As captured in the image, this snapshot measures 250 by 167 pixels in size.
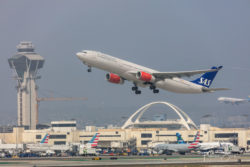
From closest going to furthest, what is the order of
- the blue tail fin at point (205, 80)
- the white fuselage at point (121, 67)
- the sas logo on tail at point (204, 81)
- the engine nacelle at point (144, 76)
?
the white fuselage at point (121, 67)
the engine nacelle at point (144, 76)
the blue tail fin at point (205, 80)
the sas logo on tail at point (204, 81)

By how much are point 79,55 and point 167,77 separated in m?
18.4

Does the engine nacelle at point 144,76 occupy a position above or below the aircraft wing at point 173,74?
below

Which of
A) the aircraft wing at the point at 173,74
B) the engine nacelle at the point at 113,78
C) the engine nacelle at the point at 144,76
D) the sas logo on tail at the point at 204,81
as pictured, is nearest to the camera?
the engine nacelle at the point at 144,76

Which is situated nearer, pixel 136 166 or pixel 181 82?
pixel 136 166

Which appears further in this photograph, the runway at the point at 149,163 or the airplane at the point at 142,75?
the airplane at the point at 142,75

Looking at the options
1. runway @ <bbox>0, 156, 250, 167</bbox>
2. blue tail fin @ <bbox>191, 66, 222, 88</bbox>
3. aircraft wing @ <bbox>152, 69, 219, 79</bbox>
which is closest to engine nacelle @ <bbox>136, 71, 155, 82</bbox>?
aircraft wing @ <bbox>152, 69, 219, 79</bbox>

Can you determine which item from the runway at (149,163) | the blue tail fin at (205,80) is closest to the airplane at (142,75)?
the blue tail fin at (205,80)

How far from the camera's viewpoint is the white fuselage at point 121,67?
315 ft

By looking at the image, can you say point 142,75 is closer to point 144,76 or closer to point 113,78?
point 144,76

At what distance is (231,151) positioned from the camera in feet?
428

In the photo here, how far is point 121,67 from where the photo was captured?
3851 inches

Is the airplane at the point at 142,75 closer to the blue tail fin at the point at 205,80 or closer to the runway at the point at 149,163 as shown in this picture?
the blue tail fin at the point at 205,80

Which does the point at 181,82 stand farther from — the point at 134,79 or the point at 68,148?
the point at 68,148

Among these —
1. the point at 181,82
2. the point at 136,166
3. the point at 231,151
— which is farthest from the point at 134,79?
the point at 231,151
